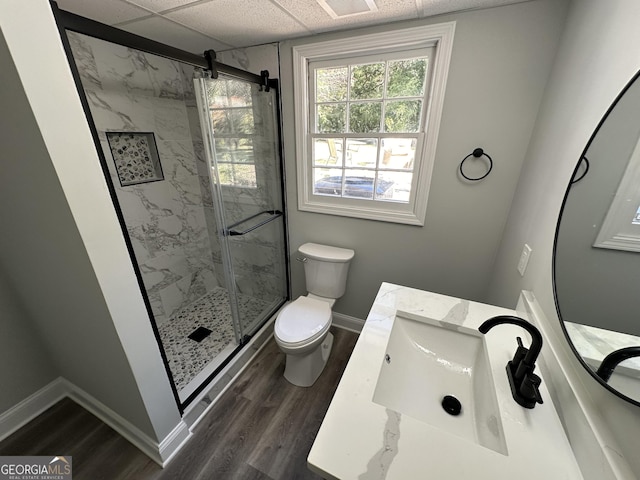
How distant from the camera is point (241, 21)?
1341mm

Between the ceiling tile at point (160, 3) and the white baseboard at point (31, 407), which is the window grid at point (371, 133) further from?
the white baseboard at point (31, 407)

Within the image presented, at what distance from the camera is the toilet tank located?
6.06 feet

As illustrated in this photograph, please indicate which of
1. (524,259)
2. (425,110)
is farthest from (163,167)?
(524,259)

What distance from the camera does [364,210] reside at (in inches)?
70.5

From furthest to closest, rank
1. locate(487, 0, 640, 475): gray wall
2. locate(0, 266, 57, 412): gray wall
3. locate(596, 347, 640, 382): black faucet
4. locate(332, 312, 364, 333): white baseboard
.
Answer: locate(332, 312, 364, 333): white baseboard
locate(0, 266, 57, 412): gray wall
locate(487, 0, 640, 475): gray wall
locate(596, 347, 640, 382): black faucet

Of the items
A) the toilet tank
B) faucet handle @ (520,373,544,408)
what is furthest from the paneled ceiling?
faucet handle @ (520,373,544,408)

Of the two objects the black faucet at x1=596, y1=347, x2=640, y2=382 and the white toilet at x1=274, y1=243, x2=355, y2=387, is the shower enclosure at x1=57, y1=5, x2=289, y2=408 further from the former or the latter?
the black faucet at x1=596, y1=347, x2=640, y2=382

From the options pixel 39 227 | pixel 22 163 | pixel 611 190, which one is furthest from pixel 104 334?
pixel 611 190

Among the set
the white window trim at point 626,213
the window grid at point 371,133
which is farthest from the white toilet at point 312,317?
the white window trim at point 626,213

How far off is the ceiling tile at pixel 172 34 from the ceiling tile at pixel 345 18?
2.32ft

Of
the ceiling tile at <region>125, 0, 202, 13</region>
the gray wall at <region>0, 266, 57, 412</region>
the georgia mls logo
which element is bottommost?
the georgia mls logo

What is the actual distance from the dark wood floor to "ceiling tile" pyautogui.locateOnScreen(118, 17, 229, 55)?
88.7 inches

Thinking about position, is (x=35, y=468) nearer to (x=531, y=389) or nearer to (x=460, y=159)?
(x=531, y=389)

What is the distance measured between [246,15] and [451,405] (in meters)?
1.98
